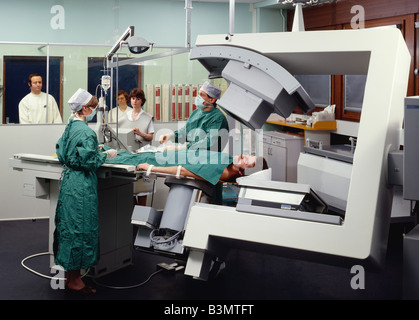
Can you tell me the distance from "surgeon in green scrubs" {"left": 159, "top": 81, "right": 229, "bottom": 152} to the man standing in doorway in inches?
69.2

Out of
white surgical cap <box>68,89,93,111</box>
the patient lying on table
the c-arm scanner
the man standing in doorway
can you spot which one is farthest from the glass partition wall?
the c-arm scanner

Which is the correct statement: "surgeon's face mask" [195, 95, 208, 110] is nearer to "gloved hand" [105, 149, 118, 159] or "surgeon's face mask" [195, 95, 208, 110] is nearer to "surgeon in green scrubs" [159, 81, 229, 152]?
"surgeon in green scrubs" [159, 81, 229, 152]

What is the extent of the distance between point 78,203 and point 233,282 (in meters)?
1.22

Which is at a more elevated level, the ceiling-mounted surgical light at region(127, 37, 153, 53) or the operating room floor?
the ceiling-mounted surgical light at region(127, 37, 153, 53)

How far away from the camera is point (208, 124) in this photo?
13.0ft

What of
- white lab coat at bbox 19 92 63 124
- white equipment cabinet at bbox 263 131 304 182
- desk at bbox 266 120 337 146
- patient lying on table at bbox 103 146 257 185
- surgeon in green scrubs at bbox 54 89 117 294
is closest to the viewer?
patient lying on table at bbox 103 146 257 185

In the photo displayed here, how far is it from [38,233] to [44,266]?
0.94 metres

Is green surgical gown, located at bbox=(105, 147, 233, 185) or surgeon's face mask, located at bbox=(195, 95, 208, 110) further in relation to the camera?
surgeon's face mask, located at bbox=(195, 95, 208, 110)

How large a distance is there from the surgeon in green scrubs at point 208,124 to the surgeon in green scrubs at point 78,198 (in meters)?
0.83

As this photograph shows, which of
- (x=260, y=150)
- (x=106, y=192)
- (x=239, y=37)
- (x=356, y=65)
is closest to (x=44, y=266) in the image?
(x=106, y=192)

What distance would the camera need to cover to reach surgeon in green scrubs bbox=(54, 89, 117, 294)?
→ 321 centimetres

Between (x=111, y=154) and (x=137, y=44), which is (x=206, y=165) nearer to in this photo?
(x=111, y=154)

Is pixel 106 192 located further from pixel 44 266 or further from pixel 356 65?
pixel 356 65

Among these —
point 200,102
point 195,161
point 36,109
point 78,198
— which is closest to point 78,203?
point 78,198
